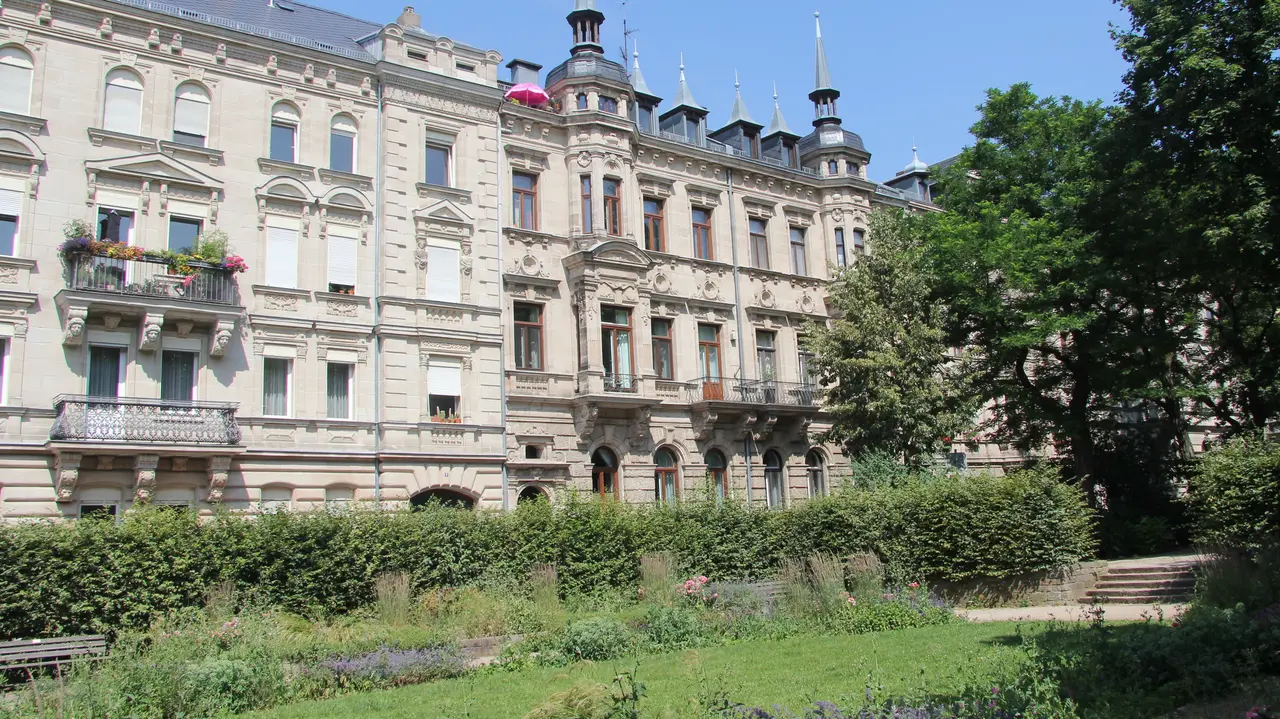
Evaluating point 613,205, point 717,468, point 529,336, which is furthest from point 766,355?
point 529,336

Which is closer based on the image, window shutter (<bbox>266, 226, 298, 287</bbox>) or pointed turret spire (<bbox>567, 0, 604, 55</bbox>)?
window shutter (<bbox>266, 226, 298, 287</bbox>)

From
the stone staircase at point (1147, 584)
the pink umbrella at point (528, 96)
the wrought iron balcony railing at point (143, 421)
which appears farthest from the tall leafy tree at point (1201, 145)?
the wrought iron balcony railing at point (143, 421)

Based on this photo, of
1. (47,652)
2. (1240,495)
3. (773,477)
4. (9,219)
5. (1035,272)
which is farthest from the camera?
(773,477)

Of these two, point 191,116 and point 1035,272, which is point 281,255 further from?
point 1035,272

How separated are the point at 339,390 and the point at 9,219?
839 centimetres

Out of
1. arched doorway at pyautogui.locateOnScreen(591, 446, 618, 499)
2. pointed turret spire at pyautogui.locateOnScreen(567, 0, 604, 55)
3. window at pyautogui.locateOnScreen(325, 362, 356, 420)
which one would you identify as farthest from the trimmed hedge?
pointed turret spire at pyautogui.locateOnScreen(567, 0, 604, 55)

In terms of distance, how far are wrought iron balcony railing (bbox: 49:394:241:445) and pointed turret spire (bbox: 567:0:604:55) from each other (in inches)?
655

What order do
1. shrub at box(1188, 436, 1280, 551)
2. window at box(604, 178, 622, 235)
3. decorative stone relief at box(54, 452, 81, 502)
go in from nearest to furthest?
shrub at box(1188, 436, 1280, 551) < decorative stone relief at box(54, 452, 81, 502) < window at box(604, 178, 622, 235)

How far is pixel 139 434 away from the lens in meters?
21.7

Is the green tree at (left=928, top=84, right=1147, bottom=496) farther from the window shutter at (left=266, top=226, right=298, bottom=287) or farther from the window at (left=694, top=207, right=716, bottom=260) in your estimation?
the window shutter at (left=266, top=226, right=298, bottom=287)

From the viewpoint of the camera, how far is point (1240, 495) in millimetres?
20516

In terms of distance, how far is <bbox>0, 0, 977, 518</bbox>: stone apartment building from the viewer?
875 inches

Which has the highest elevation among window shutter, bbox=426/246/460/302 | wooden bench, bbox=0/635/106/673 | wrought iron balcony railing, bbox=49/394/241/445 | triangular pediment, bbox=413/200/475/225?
triangular pediment, bbox=413/200/475/225

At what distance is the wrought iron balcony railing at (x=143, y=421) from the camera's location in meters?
21.2
